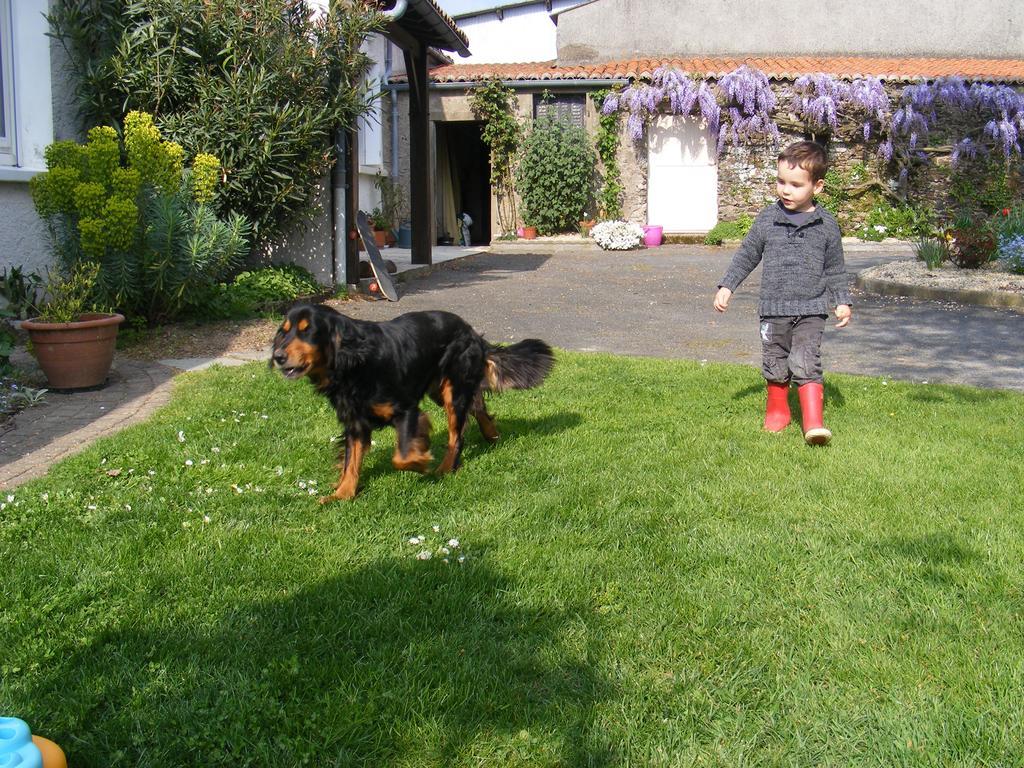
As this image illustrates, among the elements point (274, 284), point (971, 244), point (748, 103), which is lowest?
point (274, 284)

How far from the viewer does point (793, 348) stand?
5.31 meters

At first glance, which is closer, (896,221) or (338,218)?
(338,218)

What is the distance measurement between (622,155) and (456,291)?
11.5 m

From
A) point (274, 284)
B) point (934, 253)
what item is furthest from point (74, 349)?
point (934, 253)

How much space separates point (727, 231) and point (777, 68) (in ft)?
14.8

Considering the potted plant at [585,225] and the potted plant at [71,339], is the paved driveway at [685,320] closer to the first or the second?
the potted plant at [71,339]

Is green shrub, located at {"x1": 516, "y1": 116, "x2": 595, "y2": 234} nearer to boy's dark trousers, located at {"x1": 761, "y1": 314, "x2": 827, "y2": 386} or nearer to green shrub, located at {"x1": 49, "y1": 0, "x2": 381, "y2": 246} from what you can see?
green shrub, located at {"x1": 49, "y1": 0, "x2": 381, "y2": 246}

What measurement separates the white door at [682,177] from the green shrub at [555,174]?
167 cm

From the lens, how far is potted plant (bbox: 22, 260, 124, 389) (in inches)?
242

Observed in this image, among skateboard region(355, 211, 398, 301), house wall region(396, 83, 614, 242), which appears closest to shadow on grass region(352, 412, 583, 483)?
skateboard region(355, 211, 398, 301)

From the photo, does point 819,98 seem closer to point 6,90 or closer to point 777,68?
point 777,68

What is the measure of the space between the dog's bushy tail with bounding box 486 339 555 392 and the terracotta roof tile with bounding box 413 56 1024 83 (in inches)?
724

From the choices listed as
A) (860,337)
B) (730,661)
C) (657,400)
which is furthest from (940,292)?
(730,661)

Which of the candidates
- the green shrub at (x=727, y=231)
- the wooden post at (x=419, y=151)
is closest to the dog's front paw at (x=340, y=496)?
the wooden post at (x=419, y=151)
